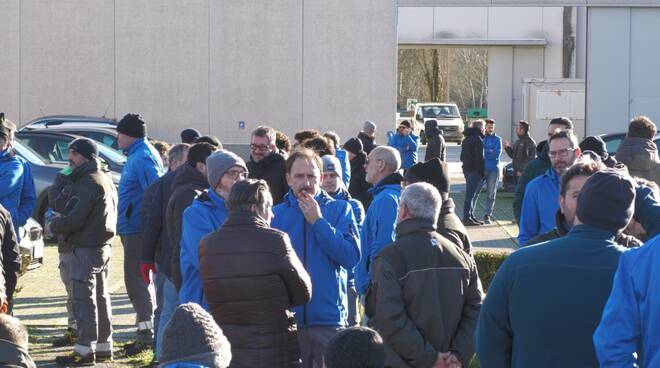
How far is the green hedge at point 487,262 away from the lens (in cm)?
1020

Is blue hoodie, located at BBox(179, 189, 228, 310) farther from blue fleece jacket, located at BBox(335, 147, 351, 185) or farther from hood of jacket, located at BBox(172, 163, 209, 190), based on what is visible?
blue fleece jacket, located at BBox(335, 147, 351, 185)

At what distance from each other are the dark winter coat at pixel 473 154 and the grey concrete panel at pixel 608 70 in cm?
638

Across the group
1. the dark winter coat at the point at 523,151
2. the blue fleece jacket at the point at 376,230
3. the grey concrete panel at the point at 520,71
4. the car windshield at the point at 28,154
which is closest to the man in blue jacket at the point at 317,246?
the blue fleece jacket at the point at 376,230

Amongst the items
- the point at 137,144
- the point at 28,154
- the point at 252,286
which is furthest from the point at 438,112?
the point at 252,286

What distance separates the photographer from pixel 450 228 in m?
6.43

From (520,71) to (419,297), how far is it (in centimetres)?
4265

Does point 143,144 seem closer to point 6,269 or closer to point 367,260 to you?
point 6,269

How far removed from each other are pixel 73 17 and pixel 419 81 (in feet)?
154

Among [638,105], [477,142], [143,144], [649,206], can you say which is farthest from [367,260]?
[638,105]

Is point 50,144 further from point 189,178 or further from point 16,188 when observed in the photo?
point 189,178

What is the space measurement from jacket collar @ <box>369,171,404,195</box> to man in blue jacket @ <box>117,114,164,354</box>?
9.10 feet

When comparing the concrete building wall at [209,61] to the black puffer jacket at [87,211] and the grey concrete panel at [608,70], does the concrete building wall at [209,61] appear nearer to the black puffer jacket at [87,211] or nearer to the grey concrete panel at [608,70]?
the grey concrete panel at [608,70]

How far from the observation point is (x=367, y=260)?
7.07 m

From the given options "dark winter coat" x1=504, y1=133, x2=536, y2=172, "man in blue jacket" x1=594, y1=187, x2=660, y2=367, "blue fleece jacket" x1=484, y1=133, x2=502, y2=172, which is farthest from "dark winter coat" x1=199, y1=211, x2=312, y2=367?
"dark winter coat" x1=504, y1=133, x2=536, y2=172
